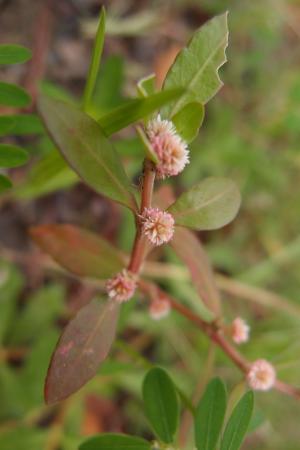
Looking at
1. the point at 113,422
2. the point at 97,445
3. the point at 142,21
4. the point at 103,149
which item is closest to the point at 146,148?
the point at 103,149

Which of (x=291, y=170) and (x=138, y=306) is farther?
(x=291, y=170)

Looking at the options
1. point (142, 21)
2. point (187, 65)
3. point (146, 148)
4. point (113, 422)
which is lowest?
point (146, 148)

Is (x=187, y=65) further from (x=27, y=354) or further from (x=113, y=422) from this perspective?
(x=113, y=422)

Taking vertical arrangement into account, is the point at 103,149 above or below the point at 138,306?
below

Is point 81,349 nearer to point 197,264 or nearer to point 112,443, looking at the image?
point 112,443

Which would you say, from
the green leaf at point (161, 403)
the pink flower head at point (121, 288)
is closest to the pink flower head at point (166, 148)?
the pink flower head at point (121, 288)

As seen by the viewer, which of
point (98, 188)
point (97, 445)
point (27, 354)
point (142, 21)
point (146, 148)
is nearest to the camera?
point (146, 148)

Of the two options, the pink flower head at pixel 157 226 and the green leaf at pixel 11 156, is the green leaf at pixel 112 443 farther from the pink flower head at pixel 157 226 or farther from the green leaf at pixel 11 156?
the green leaf at pixel 11 156
